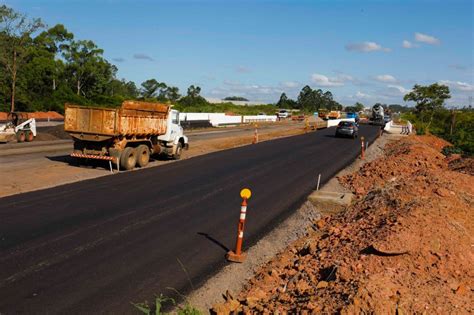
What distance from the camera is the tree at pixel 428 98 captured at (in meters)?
76.0

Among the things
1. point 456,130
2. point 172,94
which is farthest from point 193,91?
point 456,130

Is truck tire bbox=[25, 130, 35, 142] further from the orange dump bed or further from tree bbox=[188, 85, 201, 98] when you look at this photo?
tree bbox=[188, 85, 201, 98]

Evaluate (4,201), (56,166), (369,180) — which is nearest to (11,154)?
(56,166)

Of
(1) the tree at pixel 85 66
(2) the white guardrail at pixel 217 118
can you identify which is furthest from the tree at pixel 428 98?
(1) the tree at pixel 85 66

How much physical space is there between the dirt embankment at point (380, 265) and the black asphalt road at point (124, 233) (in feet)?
4.59

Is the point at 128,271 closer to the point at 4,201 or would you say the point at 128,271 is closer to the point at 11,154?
the point at 4,201

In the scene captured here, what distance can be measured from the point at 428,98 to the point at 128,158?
70.8m

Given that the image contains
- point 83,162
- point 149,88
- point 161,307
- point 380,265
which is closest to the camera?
point 161,307

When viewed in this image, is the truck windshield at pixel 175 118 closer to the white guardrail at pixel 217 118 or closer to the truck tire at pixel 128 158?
the truck tire at pixel 128 158

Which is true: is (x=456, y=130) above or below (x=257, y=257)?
above

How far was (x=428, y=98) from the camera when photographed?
7825cm

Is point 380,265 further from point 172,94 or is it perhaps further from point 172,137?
point 172,94

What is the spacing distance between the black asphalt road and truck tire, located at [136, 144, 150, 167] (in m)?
1.25

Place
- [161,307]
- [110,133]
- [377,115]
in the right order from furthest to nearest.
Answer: [377,115] → [110,133] → [161,307]
